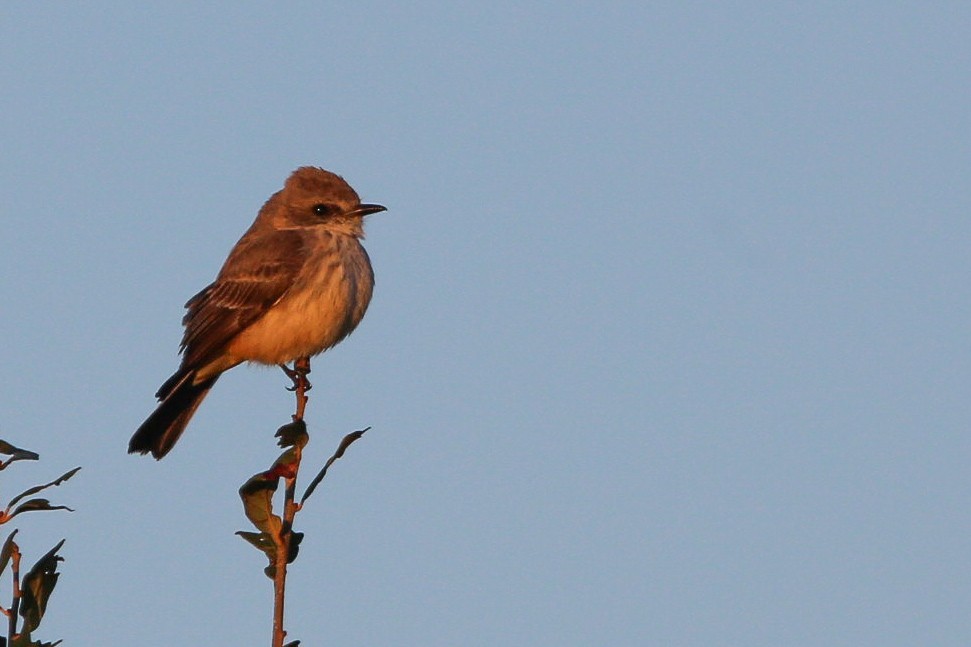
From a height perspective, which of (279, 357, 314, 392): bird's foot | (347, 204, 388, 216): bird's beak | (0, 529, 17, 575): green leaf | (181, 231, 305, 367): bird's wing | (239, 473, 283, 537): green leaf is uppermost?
(347, 204, 388, 216): bird's beak

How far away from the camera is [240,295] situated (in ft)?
32.9

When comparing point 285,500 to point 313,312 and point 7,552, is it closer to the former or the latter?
point 7,552

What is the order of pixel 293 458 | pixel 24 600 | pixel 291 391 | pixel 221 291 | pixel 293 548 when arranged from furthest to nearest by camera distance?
pixel 221 291, pixel 291 391, pixel 293 458, pixel 293 548, pixel 24 600

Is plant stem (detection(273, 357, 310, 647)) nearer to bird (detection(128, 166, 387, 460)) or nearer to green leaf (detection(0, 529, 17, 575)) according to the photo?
green leaf (detection(0, 529, 17, 575))

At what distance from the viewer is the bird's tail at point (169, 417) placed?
9.23 metres

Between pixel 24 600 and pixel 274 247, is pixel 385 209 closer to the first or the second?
pixel 274 247

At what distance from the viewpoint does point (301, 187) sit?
35.0 feet

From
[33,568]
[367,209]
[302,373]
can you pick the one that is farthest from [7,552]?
[367,209]

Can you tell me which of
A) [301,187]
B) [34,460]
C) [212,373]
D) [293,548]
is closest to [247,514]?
[293,548]

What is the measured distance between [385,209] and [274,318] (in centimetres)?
132

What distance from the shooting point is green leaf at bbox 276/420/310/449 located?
14.6ft

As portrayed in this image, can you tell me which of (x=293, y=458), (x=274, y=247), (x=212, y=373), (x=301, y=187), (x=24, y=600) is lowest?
(x=24, y=600)

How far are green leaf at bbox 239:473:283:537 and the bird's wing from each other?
565cm

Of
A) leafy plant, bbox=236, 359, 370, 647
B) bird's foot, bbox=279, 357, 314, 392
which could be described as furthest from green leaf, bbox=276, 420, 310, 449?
bird's foot, bbox=279, 357, 314, 392
